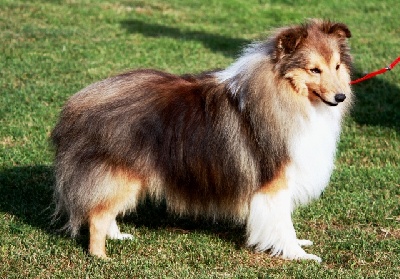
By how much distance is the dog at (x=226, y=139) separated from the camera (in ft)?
18.0

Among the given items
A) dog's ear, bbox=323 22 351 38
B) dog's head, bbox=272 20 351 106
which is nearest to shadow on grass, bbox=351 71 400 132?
dog's ear, bbox=323 22 351 38

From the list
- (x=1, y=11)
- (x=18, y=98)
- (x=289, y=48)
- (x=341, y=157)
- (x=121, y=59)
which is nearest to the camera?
(x=289, y=48)

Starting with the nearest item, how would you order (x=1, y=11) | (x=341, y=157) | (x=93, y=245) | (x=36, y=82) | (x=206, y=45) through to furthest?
(x=93, y=245) → (x=341, y=157) → (x=36, y=82) → (x=206, y=45) → (x=1, y=11)

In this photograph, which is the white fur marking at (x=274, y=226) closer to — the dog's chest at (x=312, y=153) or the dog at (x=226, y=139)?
the dog at (x=226, y=139)

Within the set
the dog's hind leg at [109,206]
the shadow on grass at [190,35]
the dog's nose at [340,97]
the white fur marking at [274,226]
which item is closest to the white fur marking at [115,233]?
the dog's hind leg at [109,206]

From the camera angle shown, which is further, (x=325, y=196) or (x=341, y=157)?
(x=341, y=157)

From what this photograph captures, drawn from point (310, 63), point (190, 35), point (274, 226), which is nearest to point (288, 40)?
point (310, 63)

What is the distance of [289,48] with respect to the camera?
543 cm

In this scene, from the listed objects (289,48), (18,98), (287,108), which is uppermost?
(289,48)

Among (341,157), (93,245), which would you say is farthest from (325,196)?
(93,245)

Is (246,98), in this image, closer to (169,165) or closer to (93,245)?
(169,165)

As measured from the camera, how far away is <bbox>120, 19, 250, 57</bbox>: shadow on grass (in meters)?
14.2

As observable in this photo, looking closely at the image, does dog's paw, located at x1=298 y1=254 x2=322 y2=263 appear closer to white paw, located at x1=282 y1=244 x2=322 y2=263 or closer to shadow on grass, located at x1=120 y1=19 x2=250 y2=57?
white paw, located at x1=282 y1=244 x2=322 y2=263

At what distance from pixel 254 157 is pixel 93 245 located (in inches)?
56.6
